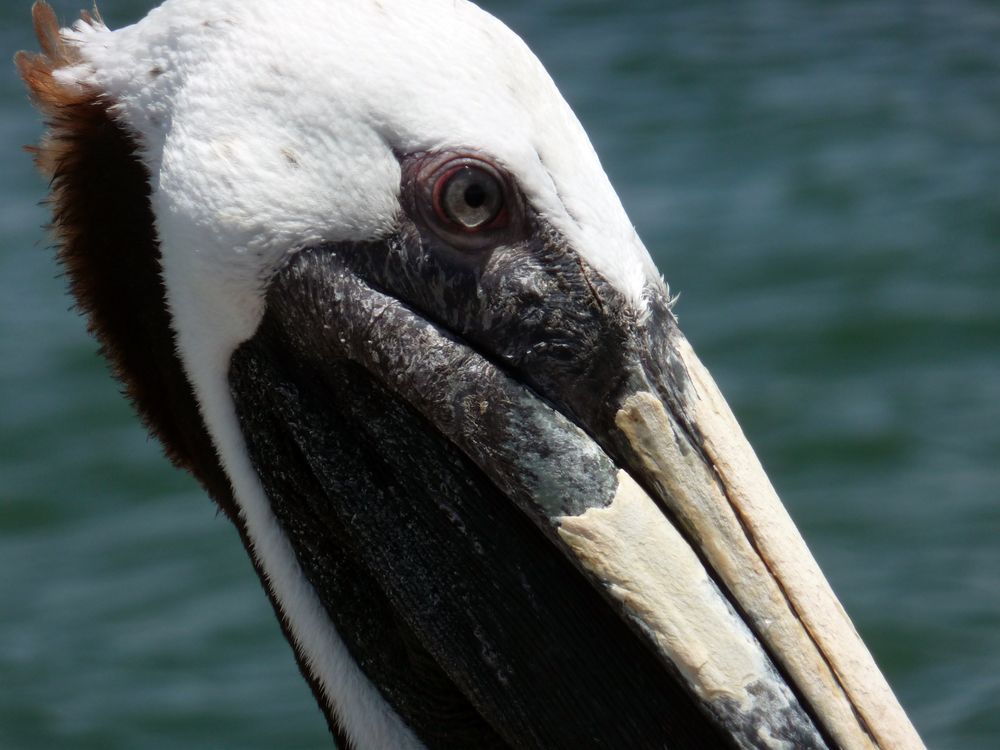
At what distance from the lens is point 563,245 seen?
257cm

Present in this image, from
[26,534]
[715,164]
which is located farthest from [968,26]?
[26,534]

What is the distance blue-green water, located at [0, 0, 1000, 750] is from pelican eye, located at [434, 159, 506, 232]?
11.8 feet

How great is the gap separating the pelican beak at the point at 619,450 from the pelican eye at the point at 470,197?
6 cm

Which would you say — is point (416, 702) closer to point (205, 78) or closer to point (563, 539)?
point (563, 539)

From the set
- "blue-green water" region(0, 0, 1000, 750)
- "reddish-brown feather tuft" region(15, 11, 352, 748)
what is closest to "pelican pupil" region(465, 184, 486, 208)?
"reddish-brown feather tuft" region(15, 11, 352, 748)

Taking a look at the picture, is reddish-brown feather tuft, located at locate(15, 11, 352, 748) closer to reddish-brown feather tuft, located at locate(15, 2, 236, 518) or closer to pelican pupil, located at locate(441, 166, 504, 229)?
reddish-brown feather tuft, located at locate(15, 2, 236, 518)

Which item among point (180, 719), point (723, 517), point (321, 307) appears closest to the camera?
point (723, 517)

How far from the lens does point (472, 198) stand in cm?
257

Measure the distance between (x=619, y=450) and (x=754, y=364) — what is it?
491cm

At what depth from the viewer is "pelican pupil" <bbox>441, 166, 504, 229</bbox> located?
2548 millimetres

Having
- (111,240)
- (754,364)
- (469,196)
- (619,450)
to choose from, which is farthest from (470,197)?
(754,364)

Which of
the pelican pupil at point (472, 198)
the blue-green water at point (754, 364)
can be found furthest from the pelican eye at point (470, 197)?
the blue-green water at point (754, 364)

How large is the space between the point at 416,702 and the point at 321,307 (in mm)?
828

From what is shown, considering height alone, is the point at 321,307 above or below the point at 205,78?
below
